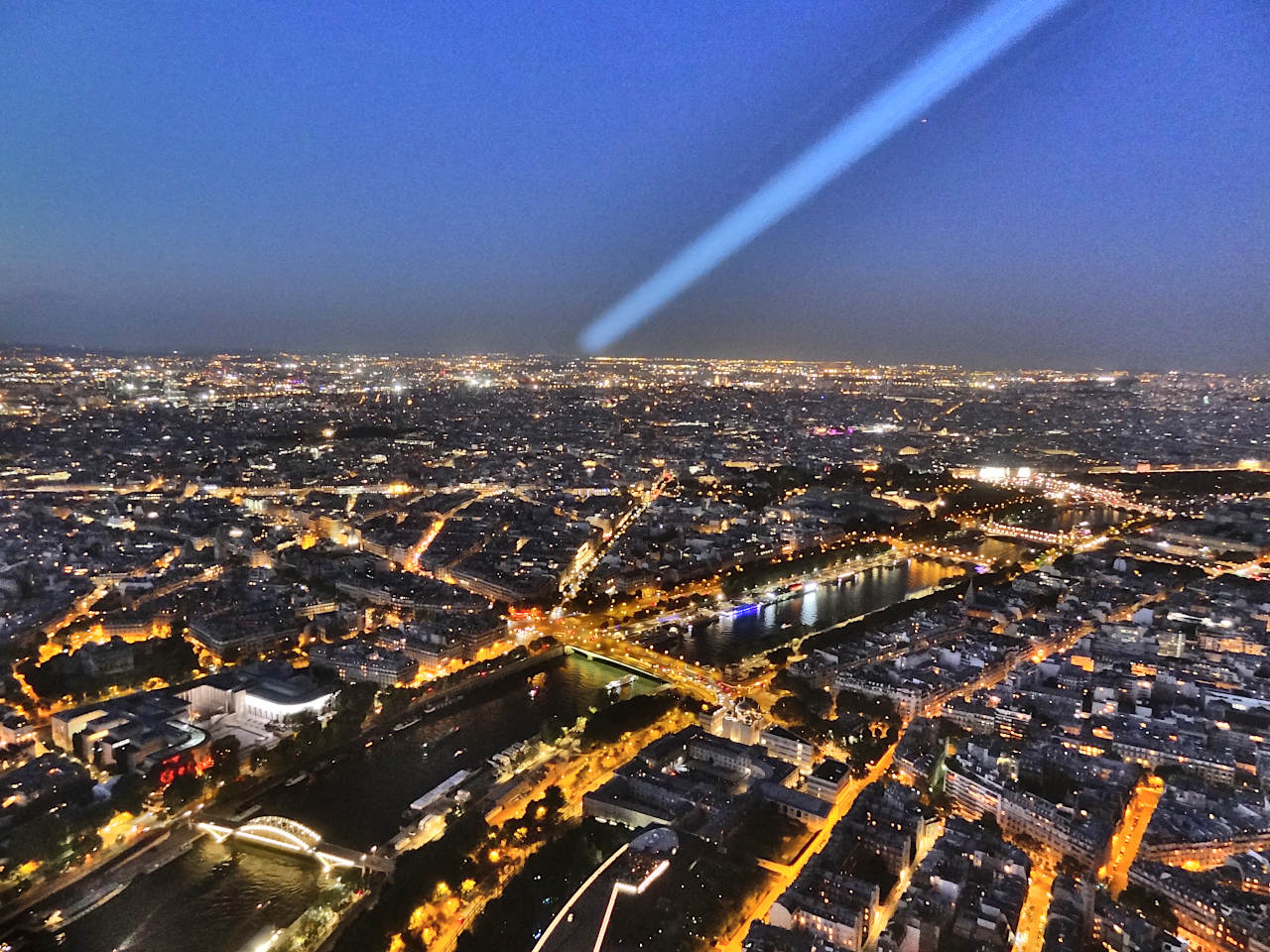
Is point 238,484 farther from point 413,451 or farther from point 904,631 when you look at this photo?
point 904,631

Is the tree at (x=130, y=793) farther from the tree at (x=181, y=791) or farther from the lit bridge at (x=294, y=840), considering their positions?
the lit bridge at (x=294, y=840)

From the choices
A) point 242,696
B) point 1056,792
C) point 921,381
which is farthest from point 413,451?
point 921,381

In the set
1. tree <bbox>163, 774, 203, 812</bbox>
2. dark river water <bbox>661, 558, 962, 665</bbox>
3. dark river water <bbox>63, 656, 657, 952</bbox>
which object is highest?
tree <bbox>163, 774, 203, 812</bbox>

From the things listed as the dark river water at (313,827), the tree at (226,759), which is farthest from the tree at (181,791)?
the dark river water at (313,827)

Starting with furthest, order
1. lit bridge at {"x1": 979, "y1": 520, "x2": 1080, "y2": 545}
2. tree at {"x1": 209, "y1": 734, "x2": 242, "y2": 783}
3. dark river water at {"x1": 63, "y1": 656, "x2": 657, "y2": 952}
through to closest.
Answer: lit bridge at {"x1": 979, "y1": 520, "x2": 1080, "y2": 545} < tree at {"x1": 209, "y1": 734, "x2": 242, "y2": 783} < dark river water at {"x1": 63, "y1": 656, "x2": 657, "y2": 952}

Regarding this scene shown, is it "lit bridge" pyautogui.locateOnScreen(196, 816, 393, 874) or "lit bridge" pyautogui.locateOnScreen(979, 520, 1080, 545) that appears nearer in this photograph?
"lit bridge" pyautogui.locateOnScreen(196, 816, 393, 874)

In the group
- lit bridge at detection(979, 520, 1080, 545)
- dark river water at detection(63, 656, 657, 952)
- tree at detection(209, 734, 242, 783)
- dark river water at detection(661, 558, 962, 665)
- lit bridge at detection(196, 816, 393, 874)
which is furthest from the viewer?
lit bridge at detection(979, 520, 1080, 545)

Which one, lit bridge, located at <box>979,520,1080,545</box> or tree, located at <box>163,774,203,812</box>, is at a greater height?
tree, located at <box>163,774,203,812</box>

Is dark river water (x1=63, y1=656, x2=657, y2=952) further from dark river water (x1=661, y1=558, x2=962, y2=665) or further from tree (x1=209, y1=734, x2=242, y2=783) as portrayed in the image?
dark river water (x1=661, y1=558, x2=962, y2=665)

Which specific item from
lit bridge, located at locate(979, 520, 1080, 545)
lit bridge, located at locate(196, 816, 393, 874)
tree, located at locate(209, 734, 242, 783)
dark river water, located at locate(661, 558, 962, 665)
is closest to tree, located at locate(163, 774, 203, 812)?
tree, located at locate(209, 734, 242, 783)

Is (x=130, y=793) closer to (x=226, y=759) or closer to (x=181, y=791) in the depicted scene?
(x=181, y=791)
